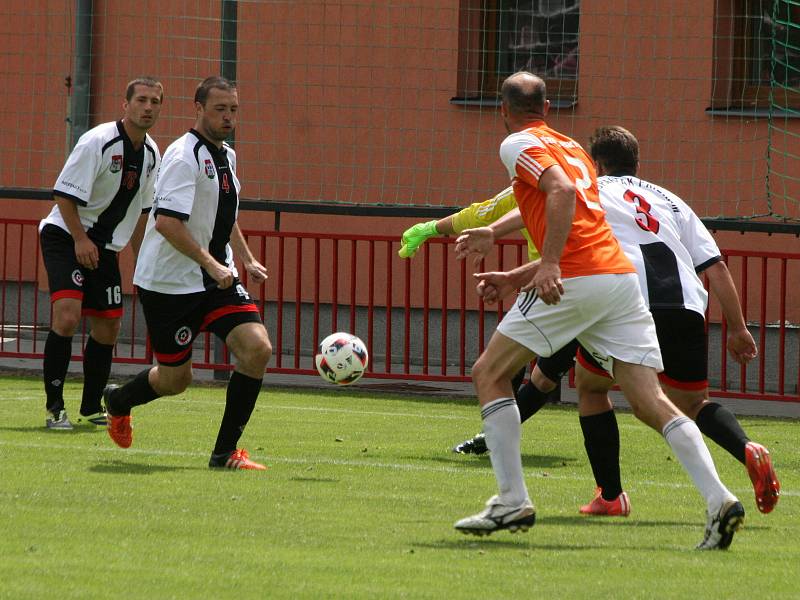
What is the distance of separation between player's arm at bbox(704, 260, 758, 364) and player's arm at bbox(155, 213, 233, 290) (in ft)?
7.65

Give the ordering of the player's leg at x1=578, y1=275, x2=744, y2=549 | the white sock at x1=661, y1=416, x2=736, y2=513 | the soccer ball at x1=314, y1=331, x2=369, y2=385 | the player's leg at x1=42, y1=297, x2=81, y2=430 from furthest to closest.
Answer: the player's leg at x1=42, y1=297, x2=81, y2=430, the soccer ball at x1=314, y1=331, x2=369, y2=385, the player's leg at x1=578, y1=275, x2=744, y2=549, the white sock at x1=661, y1=416, x2=736, y2=513

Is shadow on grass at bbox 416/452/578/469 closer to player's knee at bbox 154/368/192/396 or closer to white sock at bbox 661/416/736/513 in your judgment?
player's knee at bbox 154/368/192/396

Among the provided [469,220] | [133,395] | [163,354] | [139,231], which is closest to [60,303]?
[139,231]

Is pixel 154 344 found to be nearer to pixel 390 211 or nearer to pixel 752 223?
pixel 390 211

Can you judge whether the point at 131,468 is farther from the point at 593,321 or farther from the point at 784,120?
the point at 784,120

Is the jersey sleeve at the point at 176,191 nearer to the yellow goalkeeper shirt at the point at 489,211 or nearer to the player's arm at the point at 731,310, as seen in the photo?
the yellow goalkeeper shirt at the point at 489,211

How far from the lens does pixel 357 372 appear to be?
31.5 ft

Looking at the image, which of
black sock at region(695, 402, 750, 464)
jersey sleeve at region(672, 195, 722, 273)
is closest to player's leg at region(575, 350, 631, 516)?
black sock at region(695, 402, 750, 464)

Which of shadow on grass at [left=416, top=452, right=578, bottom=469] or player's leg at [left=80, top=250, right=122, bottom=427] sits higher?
player's leg at [left=80, top=250, right=122, bottom=427]

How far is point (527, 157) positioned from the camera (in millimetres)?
6426

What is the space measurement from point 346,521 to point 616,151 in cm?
212

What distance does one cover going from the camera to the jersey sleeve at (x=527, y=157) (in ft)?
21.0

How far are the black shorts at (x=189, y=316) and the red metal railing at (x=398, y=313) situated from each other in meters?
4.71

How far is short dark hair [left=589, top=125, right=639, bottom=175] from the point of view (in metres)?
7.56
